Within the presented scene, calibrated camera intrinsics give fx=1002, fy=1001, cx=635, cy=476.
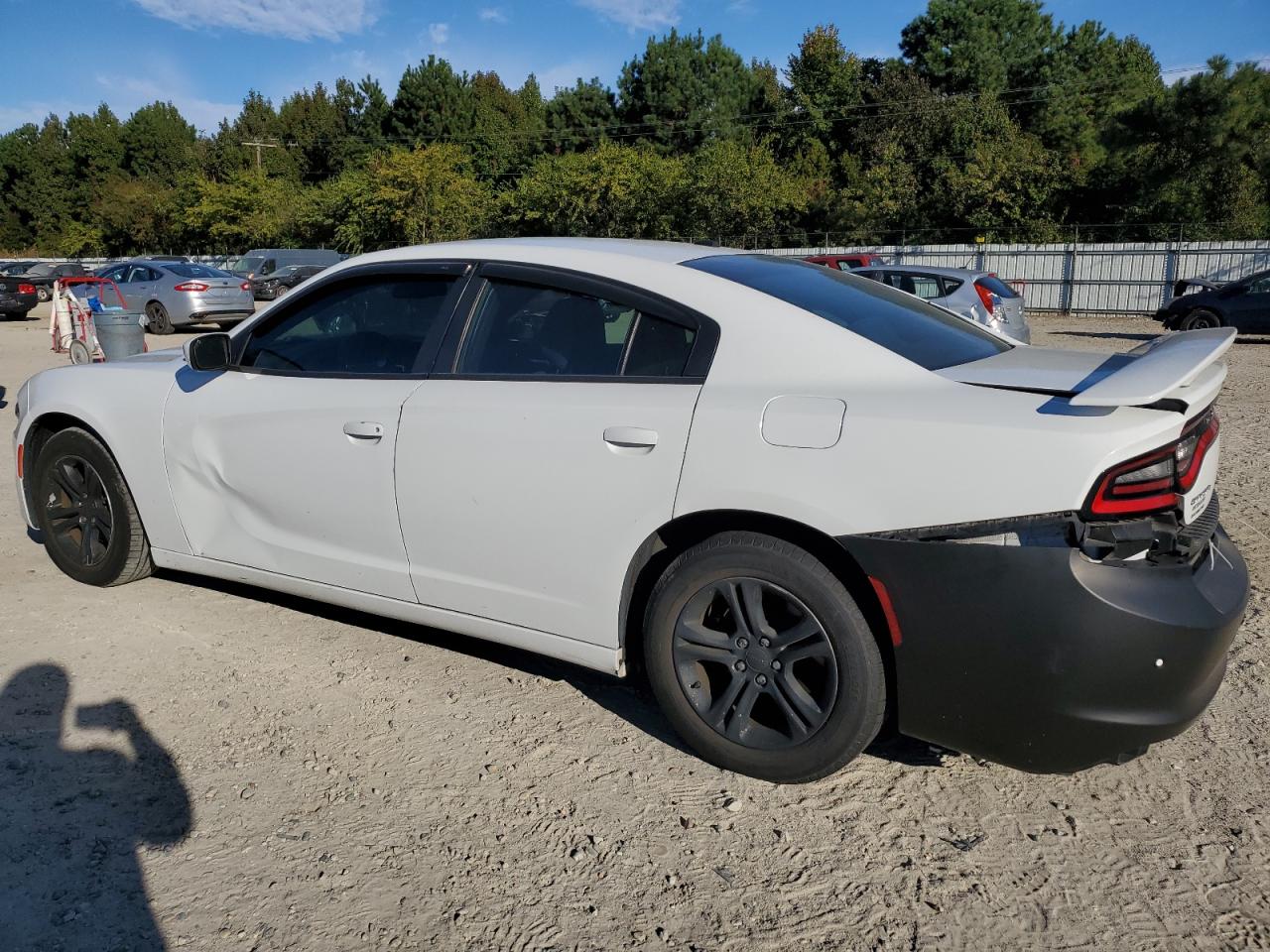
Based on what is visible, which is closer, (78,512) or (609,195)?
(78,512)

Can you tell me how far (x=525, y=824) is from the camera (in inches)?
113

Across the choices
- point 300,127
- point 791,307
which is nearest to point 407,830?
point 791,307

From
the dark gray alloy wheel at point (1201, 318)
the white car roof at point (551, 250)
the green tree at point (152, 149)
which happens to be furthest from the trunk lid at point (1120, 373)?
the green tree at point (152, 149)

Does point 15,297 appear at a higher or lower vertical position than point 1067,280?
higher

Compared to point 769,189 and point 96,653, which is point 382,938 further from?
point 769,189

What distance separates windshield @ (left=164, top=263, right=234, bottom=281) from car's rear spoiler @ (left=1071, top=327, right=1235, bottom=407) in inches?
828

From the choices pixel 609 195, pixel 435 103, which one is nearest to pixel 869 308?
pixel 609 195

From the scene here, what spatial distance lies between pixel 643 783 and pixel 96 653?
2.43 m

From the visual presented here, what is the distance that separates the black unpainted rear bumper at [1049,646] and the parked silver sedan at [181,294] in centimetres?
2046

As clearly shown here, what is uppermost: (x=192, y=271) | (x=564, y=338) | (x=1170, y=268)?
(x=192, y=271)

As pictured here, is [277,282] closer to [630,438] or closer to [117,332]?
[117,332]

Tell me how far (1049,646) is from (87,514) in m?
4.24

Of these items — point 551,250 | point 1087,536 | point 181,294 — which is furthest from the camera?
point 181,294

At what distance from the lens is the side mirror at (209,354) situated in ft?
13.2
